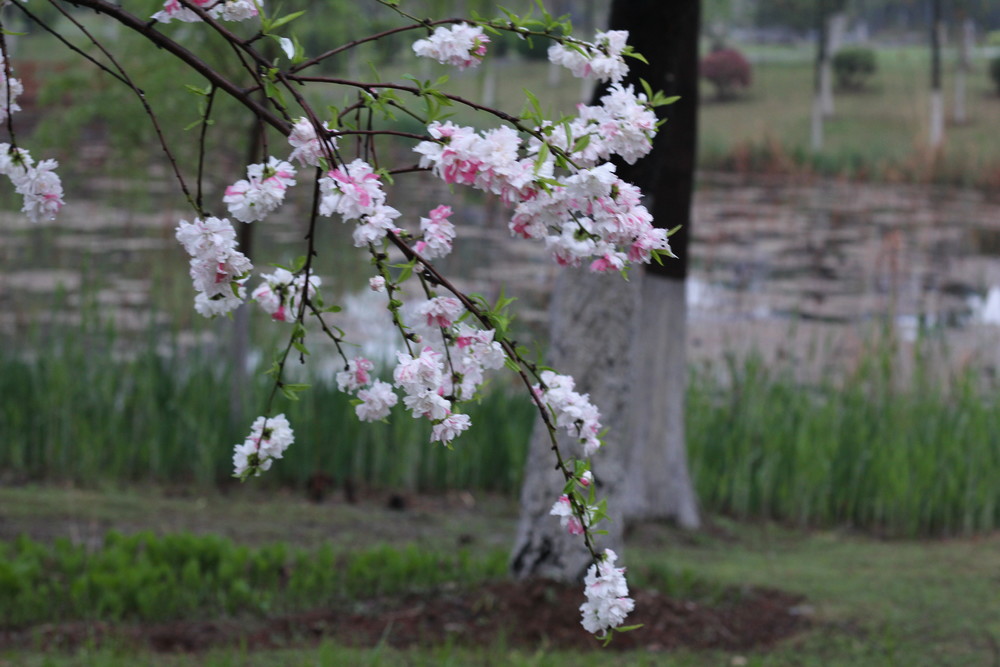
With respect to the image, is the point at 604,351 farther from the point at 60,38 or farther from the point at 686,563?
the point at 60,38

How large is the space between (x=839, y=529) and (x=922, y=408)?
81cm

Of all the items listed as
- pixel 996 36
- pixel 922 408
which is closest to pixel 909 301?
pixel 922 408

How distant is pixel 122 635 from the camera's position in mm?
3410

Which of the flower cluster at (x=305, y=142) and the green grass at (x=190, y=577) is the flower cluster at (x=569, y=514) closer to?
the flower cluster at (x=305, y=142)

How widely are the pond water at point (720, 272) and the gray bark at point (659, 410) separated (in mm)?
1424

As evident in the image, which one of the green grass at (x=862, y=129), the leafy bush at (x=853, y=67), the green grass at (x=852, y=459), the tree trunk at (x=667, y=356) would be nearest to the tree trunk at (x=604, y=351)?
the tree trunk at (x=667, y=356)

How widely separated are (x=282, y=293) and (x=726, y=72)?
1218 inches

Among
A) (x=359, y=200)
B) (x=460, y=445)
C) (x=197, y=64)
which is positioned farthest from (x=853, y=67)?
(x=359, y=200)

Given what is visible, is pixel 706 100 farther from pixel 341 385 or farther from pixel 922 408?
pixel 341 385

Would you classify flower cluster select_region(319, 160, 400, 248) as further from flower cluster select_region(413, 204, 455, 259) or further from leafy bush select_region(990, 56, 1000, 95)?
leafy bush select_region(990, 56, 1000, 95)

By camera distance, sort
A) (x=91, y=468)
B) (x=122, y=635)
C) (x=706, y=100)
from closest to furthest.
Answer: (x=122, y=635)
(x=91, y=468)
(x=706, y=100)

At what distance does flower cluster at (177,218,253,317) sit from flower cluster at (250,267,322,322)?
0.21 ft

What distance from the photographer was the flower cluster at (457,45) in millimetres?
1746

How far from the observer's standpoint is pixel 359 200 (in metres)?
1.56
